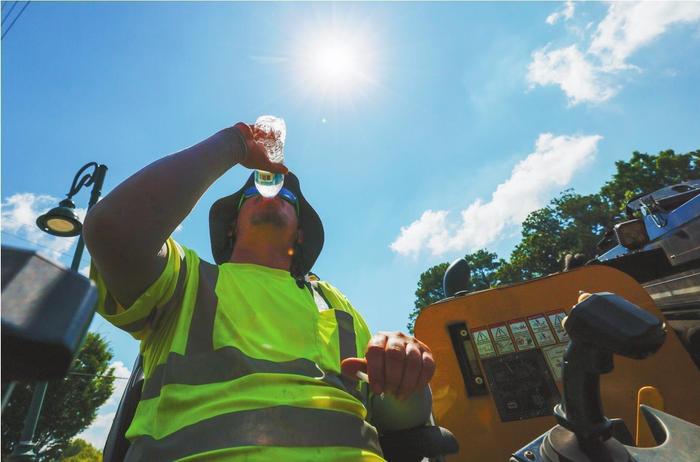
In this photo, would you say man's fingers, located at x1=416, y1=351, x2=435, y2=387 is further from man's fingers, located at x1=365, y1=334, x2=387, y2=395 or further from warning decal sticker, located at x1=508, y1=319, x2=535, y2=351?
warning decal sticker, located at x1=508, y1=319, x2=535, y2=351

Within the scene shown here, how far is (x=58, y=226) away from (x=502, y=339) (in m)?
7.67

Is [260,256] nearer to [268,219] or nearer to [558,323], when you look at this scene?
[268,219]

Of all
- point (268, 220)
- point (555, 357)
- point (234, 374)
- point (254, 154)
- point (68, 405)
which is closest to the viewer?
point (234, 374)

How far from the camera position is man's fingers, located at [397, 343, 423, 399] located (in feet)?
4.22

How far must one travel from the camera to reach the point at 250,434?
4.21 ft

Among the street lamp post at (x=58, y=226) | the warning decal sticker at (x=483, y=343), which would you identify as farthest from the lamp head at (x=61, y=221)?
the warning decal sticker at (x=483, y=343)

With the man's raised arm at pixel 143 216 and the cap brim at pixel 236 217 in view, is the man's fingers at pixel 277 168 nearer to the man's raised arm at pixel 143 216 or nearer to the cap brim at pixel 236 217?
the man's raised arm at pixel 143 216

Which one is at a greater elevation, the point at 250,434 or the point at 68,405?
the point at 68,405

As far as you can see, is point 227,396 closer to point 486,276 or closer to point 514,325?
point 514,325

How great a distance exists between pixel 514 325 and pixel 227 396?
79.8 inches

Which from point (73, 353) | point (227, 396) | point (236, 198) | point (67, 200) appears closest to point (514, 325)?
point (227, 396)

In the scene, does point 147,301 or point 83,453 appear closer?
point 147,301

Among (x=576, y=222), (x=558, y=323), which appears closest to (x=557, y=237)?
(x=576, y=222)

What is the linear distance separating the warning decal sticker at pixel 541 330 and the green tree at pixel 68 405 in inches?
742
